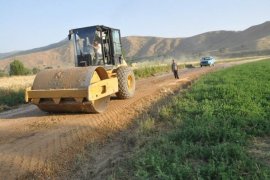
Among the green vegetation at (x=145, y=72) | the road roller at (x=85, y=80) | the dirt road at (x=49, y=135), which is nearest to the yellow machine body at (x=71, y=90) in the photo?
the road roller at (x=85, y=80)

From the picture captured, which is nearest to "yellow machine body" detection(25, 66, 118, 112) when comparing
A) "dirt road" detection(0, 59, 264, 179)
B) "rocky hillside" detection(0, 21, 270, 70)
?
"dirt road" detection(0, 59, 264, 179)

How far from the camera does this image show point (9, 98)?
1730cm

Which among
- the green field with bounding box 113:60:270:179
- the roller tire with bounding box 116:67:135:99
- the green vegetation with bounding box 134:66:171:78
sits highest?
the roller tire with bounding box 116:67:135:99

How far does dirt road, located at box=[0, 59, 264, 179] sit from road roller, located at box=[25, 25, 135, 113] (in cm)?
39

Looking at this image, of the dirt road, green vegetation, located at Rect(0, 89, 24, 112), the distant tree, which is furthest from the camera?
the distant tree

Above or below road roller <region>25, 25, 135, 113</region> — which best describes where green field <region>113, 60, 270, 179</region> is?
below

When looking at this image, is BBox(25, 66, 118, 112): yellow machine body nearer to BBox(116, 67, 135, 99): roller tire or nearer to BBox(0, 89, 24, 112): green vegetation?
BBox(116, 67, 135, 99): roller tire

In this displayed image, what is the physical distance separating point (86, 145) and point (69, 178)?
5.87ft

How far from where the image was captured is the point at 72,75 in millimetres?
11094

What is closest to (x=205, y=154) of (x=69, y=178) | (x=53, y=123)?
(x=69, y=178)

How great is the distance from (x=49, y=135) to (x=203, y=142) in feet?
12.4

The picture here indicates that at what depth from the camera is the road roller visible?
1070 cm

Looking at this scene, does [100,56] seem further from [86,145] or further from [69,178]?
[69,178]

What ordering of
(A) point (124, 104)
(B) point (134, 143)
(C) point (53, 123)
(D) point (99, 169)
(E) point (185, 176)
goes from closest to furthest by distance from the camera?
(E) point (185, 176) < (D) point (99, 169) < (B) point (134, 143) < (C) point (53, 123) < (A) point (124, 104)
